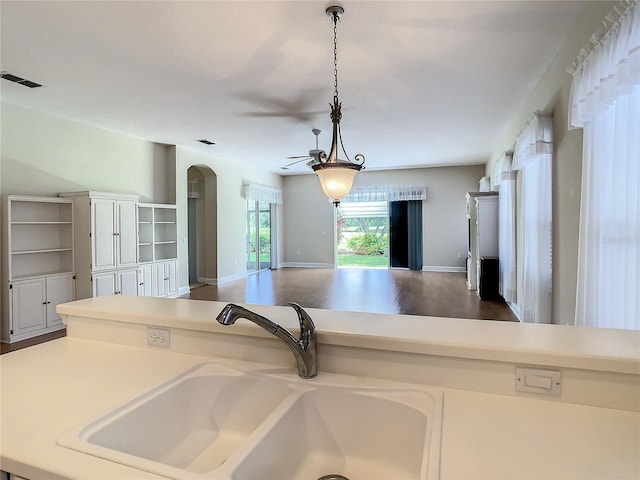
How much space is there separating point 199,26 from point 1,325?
409 centimetres

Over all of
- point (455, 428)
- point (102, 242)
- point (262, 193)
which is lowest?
point (455, 428)

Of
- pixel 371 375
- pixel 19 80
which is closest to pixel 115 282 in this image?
pixel 19 80

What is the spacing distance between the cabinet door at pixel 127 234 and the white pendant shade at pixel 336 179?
11.9ft

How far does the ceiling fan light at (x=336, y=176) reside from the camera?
296cm

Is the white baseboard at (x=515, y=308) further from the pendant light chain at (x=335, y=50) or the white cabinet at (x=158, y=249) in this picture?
the white cabinet at (x=158, y=249)

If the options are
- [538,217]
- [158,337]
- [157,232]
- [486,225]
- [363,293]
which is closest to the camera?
[158,337]

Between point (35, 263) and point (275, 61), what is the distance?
13.2ft

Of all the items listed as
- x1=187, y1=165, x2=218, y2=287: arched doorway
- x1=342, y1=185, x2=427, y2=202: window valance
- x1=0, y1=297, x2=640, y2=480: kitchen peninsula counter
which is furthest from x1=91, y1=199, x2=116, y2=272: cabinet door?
x1=342, y1=185, x2=427, y2=202: window valance

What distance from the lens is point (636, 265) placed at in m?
1.86

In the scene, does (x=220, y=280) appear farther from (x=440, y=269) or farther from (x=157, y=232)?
(x=440, y=269)

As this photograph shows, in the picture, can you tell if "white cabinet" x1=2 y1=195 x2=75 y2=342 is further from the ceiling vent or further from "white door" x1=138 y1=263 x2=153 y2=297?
the ceiling vent

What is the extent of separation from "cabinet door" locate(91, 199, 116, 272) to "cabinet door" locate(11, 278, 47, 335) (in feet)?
2.11

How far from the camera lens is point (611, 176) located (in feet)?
6.73

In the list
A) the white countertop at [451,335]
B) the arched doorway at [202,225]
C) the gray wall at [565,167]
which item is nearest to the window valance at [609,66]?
the gray wall at [565,167]
